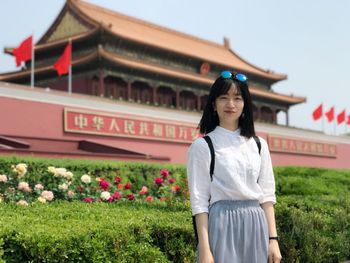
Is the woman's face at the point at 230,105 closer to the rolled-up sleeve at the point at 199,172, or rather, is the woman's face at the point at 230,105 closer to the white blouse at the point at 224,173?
the white blouse at the point at 224,173

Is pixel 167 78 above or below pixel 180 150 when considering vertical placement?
above

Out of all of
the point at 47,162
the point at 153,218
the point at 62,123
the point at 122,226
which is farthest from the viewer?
the point at 62,123

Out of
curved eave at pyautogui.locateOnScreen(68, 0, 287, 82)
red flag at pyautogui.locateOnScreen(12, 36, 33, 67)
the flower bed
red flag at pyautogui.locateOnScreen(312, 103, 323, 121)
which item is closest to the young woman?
the flower bed

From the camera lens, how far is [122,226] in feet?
9.97

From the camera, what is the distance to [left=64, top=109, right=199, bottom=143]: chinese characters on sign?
14.5 meters

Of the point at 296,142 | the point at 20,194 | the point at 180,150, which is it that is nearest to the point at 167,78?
the point at 180,150

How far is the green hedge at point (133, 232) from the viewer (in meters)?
2.62

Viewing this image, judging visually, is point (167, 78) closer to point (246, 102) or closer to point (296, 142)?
point (296, 142)

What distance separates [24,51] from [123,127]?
3938mm

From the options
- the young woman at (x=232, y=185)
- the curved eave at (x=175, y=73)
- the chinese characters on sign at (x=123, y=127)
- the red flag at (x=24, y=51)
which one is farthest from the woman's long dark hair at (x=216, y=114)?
the curved eave at (x=175, y=73)

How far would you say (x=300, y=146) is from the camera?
78.9 feet

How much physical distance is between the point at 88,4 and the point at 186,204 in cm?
1843

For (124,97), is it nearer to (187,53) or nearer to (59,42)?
(59,42)

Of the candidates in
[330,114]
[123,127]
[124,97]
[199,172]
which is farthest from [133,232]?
[330,114]
